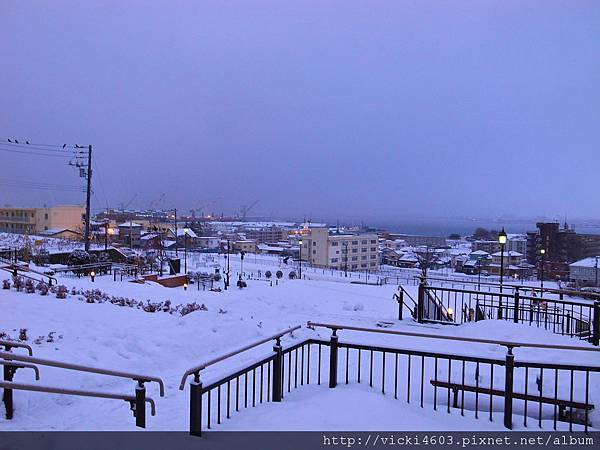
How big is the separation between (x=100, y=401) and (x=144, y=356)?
2.15 meters

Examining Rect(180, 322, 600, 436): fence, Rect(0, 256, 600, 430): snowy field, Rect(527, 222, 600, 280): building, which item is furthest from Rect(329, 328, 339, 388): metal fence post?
Rect(527, 222, 600, 280): building

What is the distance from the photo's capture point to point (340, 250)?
85000 mm

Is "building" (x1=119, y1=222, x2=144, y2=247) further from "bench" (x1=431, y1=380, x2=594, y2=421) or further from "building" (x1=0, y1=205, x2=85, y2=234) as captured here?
"bench" (x1=431, y1=380, x2=594, y2=421)

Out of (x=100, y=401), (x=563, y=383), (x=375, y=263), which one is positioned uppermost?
(x=563, y=383)

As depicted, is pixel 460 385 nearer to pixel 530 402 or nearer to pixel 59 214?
pixel 530 402

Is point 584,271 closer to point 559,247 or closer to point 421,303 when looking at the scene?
point 559,247

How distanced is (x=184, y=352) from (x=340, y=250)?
75885mm

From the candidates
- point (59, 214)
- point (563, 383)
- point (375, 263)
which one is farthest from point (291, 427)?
point (375, 263)

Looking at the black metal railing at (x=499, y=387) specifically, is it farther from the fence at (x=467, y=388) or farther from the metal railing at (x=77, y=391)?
the metal railing at (x=77, y=391)

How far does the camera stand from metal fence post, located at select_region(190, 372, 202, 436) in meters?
4.80

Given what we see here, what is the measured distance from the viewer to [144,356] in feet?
30.4

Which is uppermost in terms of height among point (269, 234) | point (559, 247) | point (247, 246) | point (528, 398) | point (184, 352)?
point (528, 398)

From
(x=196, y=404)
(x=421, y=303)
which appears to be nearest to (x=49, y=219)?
(x=421, y=303)

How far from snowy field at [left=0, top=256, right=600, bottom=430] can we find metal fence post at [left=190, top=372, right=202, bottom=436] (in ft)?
1.18
